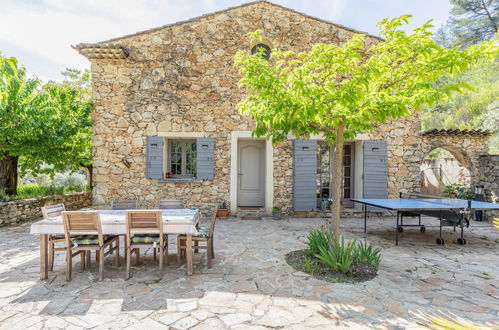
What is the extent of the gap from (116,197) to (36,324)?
5214mm

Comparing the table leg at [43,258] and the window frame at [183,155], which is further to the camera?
the window frame at [183,155]

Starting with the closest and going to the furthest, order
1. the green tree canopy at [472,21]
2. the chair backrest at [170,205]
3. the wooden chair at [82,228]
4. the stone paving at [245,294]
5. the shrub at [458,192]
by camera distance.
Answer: the stone paving at [245,294] < the wooden chair at [82,228] < the chair backrest at [170,205] < the shrub at [458,192] < the green tree canopy at [472,21]

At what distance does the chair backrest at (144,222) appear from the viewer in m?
3.35

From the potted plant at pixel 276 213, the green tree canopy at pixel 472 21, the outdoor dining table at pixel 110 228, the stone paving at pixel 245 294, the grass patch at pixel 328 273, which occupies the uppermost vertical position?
the green tree canopy at pixel 472 21

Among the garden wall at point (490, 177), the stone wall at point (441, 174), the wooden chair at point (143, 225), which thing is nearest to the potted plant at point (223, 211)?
the wooden chair at point (143, 225)

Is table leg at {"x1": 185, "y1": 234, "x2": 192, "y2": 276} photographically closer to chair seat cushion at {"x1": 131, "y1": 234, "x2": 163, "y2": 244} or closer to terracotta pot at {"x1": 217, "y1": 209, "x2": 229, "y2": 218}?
chair seat cushion at {"x1": 131, "y1": 234, "x2": 163, "y2": 244}

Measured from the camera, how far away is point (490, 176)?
7609 millimetres

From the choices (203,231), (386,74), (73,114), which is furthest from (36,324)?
(73,114)

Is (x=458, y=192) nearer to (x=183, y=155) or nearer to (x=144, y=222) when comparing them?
(x=183, y=155)

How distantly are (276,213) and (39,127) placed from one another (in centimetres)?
654

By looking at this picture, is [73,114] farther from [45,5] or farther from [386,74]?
[386,74]

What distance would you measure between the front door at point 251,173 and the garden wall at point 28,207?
5.47 meters

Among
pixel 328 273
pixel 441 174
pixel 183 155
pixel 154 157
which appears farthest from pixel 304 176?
pixel 441 174

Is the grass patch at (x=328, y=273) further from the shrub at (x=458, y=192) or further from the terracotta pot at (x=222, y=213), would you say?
the shrub at (x=458, y=192)
